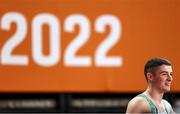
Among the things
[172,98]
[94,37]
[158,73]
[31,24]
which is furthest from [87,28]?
[158,73]

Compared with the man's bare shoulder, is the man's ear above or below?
above

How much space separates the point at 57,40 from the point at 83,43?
309mm

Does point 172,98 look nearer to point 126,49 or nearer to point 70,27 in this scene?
point 126,49

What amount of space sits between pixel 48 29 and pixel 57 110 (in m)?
0.95

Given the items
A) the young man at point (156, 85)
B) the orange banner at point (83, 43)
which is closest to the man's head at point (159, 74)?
the young man at point (156, 85)

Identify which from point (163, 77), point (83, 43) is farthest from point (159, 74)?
point (83, 43)

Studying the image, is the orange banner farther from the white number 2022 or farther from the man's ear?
the man's ear

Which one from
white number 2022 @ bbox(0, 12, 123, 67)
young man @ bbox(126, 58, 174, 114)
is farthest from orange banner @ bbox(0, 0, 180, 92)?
young man @ bbox(126, 58, 174, 114)

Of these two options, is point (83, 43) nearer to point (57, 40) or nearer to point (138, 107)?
point (57, 40)

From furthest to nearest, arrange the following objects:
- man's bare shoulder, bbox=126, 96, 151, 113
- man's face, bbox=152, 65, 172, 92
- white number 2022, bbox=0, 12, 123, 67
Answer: white number 2022, bbox=0, 12, 123, 67
man's face, bbox=152, 65, 172, 92
man's bare shoulder, bbox=126, 96, 151, 113

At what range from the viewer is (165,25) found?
8.03m

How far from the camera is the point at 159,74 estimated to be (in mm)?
5301

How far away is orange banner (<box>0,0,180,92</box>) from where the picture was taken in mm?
7648

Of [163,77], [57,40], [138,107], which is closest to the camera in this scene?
[138,107]
